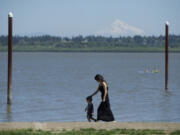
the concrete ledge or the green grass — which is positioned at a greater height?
the green grass

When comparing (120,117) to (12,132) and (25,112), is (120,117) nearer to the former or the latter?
(25,112)

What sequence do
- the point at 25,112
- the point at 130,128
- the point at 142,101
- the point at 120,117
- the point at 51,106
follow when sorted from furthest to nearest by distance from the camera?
the point at 142,101 → the point at 51,106 → the point at 25,112 → the point at 120,117 → the point at 130,128

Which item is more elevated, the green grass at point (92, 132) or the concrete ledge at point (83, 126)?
the green grass at point (92, 132)

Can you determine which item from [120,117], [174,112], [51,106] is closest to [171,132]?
[120,117]

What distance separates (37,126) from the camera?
42.2 feet

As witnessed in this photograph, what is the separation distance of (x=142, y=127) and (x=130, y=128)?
1.07ft

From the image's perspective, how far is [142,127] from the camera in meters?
12.7

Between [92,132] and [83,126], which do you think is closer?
[92,132]

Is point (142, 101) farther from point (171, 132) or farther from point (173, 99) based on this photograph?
point (171, 132)

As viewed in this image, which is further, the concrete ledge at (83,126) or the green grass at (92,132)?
the concrete ledge at (83,126)

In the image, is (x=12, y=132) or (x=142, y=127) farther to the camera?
(x=142, y=127)

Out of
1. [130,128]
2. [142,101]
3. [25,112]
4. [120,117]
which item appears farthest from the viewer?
[142,101]

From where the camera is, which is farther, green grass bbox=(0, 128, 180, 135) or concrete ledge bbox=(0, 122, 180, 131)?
concrete ledge bbox=(0, 122, 180, 131)

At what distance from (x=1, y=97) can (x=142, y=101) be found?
8459mm
